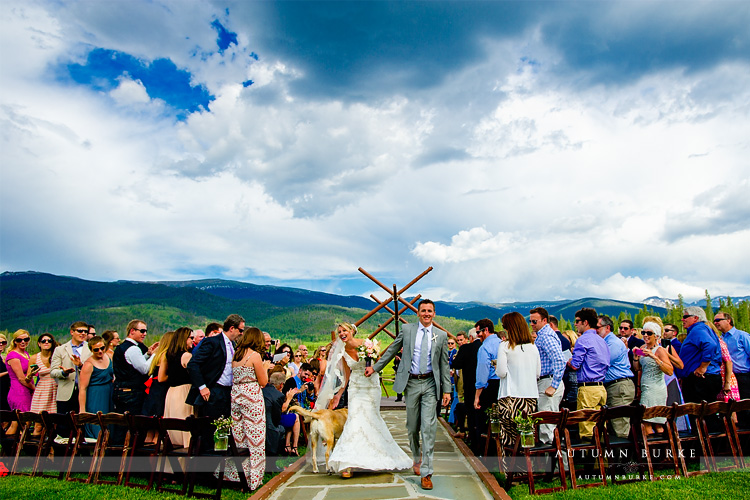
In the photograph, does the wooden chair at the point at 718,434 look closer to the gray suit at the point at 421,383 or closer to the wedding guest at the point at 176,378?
the gray suit at the point at 421,383

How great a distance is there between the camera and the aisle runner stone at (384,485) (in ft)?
21.3

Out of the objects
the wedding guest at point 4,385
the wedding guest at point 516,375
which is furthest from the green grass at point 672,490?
the wedding guest at point 4,385

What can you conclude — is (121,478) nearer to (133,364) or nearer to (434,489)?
(133,364)

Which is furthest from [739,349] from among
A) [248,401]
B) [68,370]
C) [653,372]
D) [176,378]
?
[68,370]

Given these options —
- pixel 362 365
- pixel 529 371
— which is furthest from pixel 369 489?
pixel 529 371

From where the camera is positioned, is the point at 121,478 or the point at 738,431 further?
the point at 738,431

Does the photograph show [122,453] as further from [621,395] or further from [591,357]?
[621,395]

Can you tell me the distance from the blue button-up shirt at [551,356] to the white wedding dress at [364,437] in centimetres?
257

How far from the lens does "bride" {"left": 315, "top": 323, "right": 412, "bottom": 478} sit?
7.57m

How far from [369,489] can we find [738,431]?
567 cm

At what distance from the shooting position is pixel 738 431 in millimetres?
7641

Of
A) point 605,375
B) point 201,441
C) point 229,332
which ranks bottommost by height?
point 201,441

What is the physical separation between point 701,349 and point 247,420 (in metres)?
7.28

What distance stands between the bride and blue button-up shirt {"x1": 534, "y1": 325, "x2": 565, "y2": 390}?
8.43 feet
